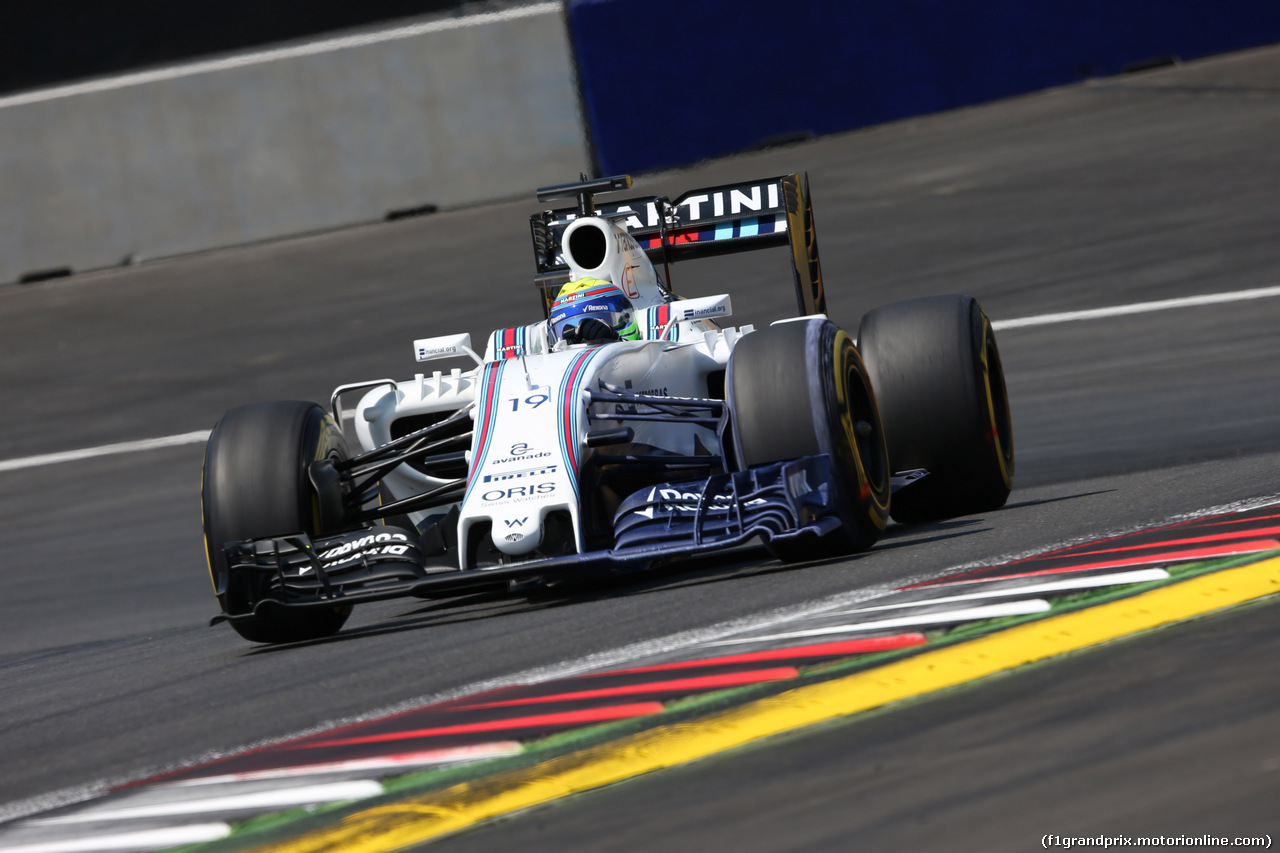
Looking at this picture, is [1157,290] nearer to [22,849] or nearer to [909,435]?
[909,435]

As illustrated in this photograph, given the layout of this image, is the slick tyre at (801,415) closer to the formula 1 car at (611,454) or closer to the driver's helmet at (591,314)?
the formula 1 car at (611,454)

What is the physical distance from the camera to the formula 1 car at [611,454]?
7.24m

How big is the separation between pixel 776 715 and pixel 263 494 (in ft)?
12.6

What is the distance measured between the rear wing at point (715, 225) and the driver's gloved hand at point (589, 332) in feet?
3.42

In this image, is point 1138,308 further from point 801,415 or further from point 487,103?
point 487,103

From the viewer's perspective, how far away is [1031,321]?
16.0 metres

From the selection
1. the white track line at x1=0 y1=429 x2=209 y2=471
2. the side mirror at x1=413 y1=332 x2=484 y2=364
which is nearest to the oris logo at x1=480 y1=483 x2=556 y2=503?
the side mirror at x1=413 y1=332 x2=484 y2=364

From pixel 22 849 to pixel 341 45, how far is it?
2121 centimetres

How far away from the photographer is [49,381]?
19.9m

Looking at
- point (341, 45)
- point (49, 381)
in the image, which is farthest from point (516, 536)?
point (341, 45)

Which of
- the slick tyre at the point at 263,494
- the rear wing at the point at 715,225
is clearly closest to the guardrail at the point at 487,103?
the rear wing at the point at 715,225

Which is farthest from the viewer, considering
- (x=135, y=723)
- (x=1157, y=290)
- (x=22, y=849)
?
(x=1157, y=290)

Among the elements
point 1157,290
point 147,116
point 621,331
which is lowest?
point 1157,290

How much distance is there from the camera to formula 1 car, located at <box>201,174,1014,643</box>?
7242mm
